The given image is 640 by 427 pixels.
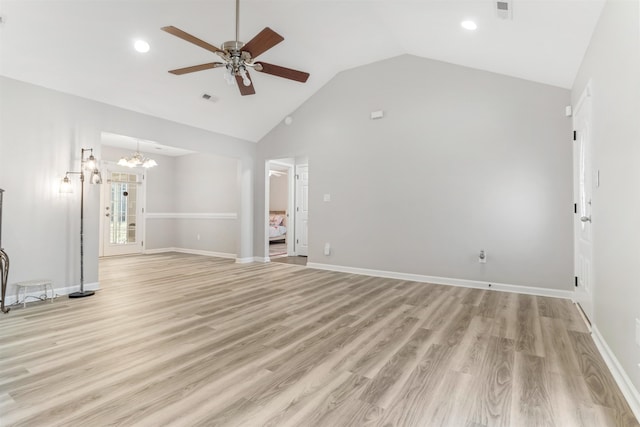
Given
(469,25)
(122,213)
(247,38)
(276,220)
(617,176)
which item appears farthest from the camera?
(276,220)

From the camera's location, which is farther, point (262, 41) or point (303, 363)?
point (262, 41)

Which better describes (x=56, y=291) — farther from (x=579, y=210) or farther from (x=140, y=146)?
(x=579, y=210)

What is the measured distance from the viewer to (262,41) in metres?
2.71

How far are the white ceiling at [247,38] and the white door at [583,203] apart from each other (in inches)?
23.7

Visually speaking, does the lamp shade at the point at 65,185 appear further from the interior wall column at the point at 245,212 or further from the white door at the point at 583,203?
the white door at the point at 583,203

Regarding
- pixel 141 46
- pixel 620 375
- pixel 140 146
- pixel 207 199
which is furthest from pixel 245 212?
pixel 620 375

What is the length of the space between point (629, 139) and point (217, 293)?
4007mm

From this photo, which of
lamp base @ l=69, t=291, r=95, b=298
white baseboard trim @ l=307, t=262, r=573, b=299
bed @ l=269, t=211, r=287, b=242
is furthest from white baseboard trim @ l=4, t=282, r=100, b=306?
bed @ l=269, t=211, r=287, b=242

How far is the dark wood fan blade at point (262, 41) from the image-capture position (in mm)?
2633

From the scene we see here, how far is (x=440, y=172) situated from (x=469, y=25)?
6.32 feet

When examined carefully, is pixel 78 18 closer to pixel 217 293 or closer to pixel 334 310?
pixel 217 293

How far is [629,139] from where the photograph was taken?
1.79 m

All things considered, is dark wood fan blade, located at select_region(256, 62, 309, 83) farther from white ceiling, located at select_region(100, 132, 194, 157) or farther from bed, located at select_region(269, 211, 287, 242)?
bed, located at select_region(269, 211, 287, 242)

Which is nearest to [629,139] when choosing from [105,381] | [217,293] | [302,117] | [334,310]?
[334,310]
